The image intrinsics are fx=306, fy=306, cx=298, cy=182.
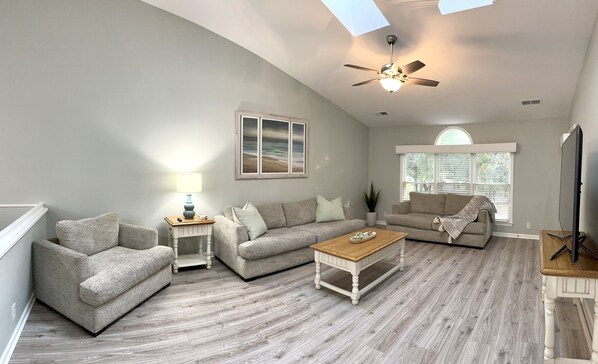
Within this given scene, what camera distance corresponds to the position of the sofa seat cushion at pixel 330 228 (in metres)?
4.40

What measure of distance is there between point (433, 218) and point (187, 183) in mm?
4216

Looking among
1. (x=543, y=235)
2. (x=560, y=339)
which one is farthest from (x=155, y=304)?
(x=543, y=235)

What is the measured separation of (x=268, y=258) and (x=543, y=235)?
283 cm

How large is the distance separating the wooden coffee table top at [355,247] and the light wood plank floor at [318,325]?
464 millimetres

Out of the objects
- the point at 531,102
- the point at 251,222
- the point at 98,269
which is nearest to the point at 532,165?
the point at 531,102

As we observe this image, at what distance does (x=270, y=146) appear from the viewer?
507 centimetres

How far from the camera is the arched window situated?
6305mm

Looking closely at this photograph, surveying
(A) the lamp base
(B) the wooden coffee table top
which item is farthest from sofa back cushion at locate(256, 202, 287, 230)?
(B) the wooden coffee table top

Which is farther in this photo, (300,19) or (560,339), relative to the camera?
(300,19)

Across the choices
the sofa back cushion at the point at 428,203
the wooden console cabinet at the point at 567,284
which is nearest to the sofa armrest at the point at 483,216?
the sofa back cushion at the point at 428,203

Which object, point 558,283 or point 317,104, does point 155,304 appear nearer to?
point 558,283

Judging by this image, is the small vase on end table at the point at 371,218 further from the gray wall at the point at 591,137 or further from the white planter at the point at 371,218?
the gray wall at the point at 591,137

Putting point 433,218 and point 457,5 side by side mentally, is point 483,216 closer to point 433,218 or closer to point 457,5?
point 433,218

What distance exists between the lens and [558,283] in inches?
73.5
